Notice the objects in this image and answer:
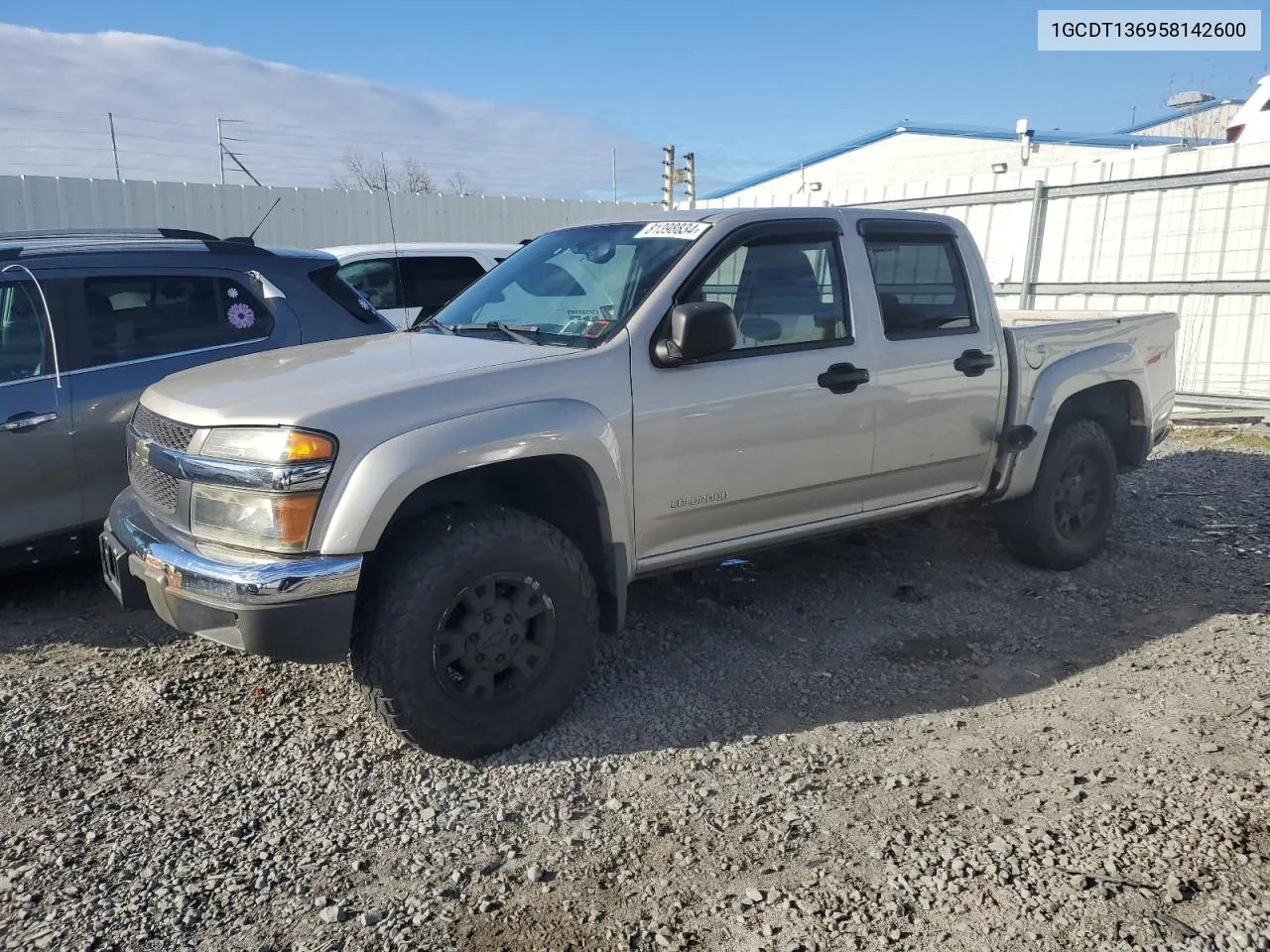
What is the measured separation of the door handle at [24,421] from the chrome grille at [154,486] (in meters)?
1.00

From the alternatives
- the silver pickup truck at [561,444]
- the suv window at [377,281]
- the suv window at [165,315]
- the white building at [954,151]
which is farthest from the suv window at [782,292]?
the white building at [954,151]

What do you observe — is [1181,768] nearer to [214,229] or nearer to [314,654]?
[314,654]

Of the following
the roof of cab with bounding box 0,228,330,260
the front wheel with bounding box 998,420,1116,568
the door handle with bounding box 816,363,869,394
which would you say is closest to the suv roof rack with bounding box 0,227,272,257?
the roof of cab with bounding box 0,228,330,260

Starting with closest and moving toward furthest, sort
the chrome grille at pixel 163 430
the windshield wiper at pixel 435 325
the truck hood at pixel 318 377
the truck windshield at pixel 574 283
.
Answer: the truck hood at pixel 318 377 < the chrome grille at pixel 163 430 < the truck windshield at pixel 574 283 < the windshield wiper at pixel 435 325

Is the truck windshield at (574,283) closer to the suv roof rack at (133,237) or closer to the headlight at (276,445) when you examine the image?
the headlight at (276,445)

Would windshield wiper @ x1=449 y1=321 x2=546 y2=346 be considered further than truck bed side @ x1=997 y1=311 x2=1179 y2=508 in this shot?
No

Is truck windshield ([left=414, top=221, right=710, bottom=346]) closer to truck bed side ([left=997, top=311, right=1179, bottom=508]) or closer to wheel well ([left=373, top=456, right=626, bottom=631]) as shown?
wheel well ([left=373, top=456, right=626, bottom=631])

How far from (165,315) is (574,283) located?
228cm

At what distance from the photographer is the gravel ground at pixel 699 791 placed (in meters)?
2.61

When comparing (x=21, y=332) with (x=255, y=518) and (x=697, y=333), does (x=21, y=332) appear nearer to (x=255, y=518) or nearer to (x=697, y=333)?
(x=255, y=518)

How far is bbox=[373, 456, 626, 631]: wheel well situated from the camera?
11.5ft

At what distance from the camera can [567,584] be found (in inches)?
138

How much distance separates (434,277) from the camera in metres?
9.10

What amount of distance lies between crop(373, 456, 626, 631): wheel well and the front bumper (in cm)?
46
